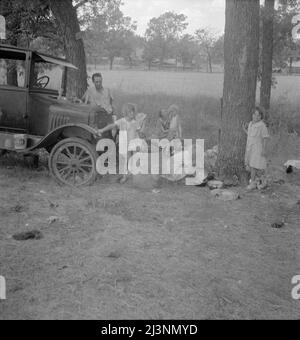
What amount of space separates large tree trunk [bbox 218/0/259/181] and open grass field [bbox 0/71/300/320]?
0.66 metres

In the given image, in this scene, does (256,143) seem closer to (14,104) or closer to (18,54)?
(14,104)

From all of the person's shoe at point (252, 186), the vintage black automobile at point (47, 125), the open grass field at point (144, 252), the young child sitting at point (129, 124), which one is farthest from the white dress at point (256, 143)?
the vintage black automobile at point (47, 125)

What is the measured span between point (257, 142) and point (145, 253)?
3.41 meters

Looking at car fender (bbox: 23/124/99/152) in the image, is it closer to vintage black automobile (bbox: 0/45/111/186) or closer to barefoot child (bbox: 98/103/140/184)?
vintage black automobile (bbox: 0/45/111/186)

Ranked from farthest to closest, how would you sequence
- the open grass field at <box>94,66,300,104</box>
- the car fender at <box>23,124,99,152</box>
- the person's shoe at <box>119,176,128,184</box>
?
the open grass field at <box>94,66,300,104</box> < the person's shoe at <box>119,176,128,184</box> < the car fender at <box>23,124,99,152</box>

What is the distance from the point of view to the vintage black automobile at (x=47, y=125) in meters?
7.04

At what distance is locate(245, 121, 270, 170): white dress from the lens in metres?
7.16

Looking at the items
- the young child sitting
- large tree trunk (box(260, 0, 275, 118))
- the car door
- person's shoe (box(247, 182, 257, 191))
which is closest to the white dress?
person's shoe (box(247, 182, 257, 191))

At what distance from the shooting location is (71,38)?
1046cm

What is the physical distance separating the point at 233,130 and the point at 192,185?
47.1 inches

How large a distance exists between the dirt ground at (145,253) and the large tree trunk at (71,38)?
152 inches

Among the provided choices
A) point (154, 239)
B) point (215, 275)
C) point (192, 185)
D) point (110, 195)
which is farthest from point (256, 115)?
point (215, 275)

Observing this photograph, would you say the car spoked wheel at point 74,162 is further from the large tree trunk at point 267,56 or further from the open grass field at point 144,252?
the large tree trunk at point 267,56

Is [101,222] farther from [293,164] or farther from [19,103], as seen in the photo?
[293,164]
